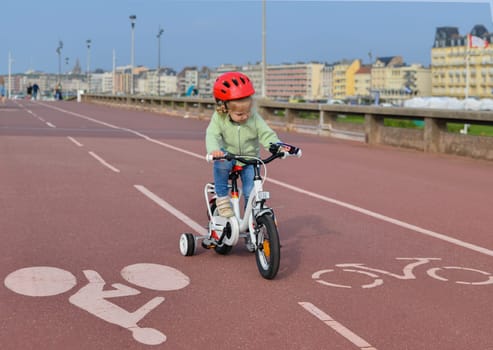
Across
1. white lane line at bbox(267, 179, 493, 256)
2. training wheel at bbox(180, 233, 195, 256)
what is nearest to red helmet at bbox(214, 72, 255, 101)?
training wheel at bbox(180, 233, 195, 256)

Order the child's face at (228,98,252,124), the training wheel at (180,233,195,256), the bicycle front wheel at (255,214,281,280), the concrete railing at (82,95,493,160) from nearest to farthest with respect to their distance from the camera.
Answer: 1. the bicycle front wheel at (255,214,281,280)
2. the child's face at (228,98,252,124)
3. the training wheel at (180,233,195,256)
4. the concrete railing at (82,95,493,160)

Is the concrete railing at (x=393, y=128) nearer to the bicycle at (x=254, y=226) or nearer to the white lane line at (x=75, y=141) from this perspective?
the white lane line at (x=75, y=141)

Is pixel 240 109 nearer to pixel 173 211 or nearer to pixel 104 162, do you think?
pixel 173 211

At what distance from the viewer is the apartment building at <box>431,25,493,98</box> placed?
159750 mm

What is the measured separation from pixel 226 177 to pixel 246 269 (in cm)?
78

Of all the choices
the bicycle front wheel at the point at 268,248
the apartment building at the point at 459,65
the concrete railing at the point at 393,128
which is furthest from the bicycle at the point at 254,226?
the apartment building at the point at 459,65

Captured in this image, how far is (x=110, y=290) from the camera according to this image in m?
5.69

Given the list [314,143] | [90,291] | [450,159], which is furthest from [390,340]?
[314,143]

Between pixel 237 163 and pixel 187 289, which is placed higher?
pixel 237 163

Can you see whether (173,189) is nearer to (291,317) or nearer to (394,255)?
(394,255)

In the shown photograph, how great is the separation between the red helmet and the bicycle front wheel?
0.96 metres

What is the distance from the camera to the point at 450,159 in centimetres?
1716

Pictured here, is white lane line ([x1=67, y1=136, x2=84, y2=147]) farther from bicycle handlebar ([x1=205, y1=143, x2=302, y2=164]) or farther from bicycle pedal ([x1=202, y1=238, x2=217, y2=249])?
bicycle handlebar ([x1=205, y1=143, x2=302, y2=164])

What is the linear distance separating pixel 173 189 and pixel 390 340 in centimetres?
717
